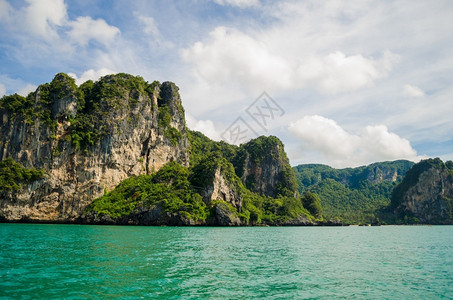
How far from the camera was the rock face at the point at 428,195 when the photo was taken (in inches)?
4993

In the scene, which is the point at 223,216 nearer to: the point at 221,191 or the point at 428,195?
the point at 221,191

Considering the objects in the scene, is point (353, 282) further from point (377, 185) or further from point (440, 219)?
point (377, 185)

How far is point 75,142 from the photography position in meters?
64.4

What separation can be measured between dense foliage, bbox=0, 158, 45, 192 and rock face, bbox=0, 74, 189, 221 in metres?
1.21

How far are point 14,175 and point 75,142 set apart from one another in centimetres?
1241

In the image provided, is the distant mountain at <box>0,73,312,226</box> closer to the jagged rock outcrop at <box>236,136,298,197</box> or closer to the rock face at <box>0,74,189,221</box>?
the rock face at <box>0,74,189,221</box>

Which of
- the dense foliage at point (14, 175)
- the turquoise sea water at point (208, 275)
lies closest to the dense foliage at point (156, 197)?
the dense foliage at point (14, 175)

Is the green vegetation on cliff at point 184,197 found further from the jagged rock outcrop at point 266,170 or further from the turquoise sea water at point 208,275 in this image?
the turquoise sea water at point 208,275

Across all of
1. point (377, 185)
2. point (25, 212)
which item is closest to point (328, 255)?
point (25, 212)

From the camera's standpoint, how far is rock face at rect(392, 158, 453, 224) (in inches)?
4993

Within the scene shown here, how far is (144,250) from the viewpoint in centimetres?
2162

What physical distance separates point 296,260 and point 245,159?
98548 mm

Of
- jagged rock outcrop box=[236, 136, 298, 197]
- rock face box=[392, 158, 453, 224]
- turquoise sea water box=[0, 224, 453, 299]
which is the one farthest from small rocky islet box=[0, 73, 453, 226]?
rock face box=[392, 158, 453, 224]

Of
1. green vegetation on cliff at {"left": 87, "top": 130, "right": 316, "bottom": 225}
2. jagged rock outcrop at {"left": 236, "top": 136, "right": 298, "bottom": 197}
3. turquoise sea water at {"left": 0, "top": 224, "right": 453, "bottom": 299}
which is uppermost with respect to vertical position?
jagged rock outcrop at {"left": 236, "top": 136, "right": 298, "bottom": 197}
